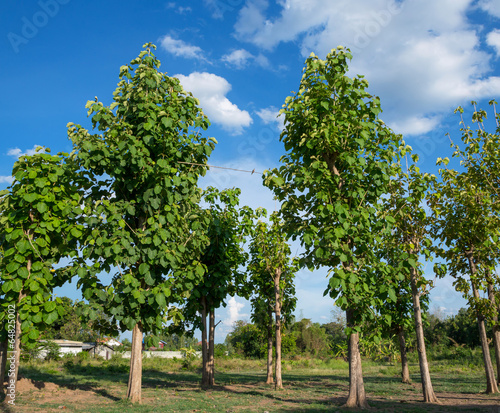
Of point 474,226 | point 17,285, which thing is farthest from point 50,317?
point 474,226

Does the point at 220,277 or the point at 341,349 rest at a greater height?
the point at 220,277

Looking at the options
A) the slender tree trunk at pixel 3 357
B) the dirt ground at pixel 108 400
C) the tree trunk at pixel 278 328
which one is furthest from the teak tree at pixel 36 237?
the tree trunk at pixel 278 328

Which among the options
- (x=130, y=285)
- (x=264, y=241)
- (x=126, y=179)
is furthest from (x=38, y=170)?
(x=264, y=241)

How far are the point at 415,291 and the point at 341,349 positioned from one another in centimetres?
343

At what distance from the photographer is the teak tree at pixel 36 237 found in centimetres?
980

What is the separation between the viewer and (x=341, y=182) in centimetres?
1220

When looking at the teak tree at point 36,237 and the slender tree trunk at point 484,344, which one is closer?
the teak tree at point 36,237

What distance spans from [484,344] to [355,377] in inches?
279

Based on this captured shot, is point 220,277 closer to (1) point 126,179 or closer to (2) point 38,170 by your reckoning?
(1) point 126,179

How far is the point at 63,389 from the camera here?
13.7m

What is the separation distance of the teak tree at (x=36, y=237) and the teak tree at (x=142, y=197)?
2.19 feet

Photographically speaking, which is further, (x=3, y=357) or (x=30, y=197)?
(x=3, y=357)

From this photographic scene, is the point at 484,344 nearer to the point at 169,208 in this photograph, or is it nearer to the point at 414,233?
the point at 414,233

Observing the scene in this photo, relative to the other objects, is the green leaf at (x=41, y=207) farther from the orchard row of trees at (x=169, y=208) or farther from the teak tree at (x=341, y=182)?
the teak tree at (x=341, y=182)
